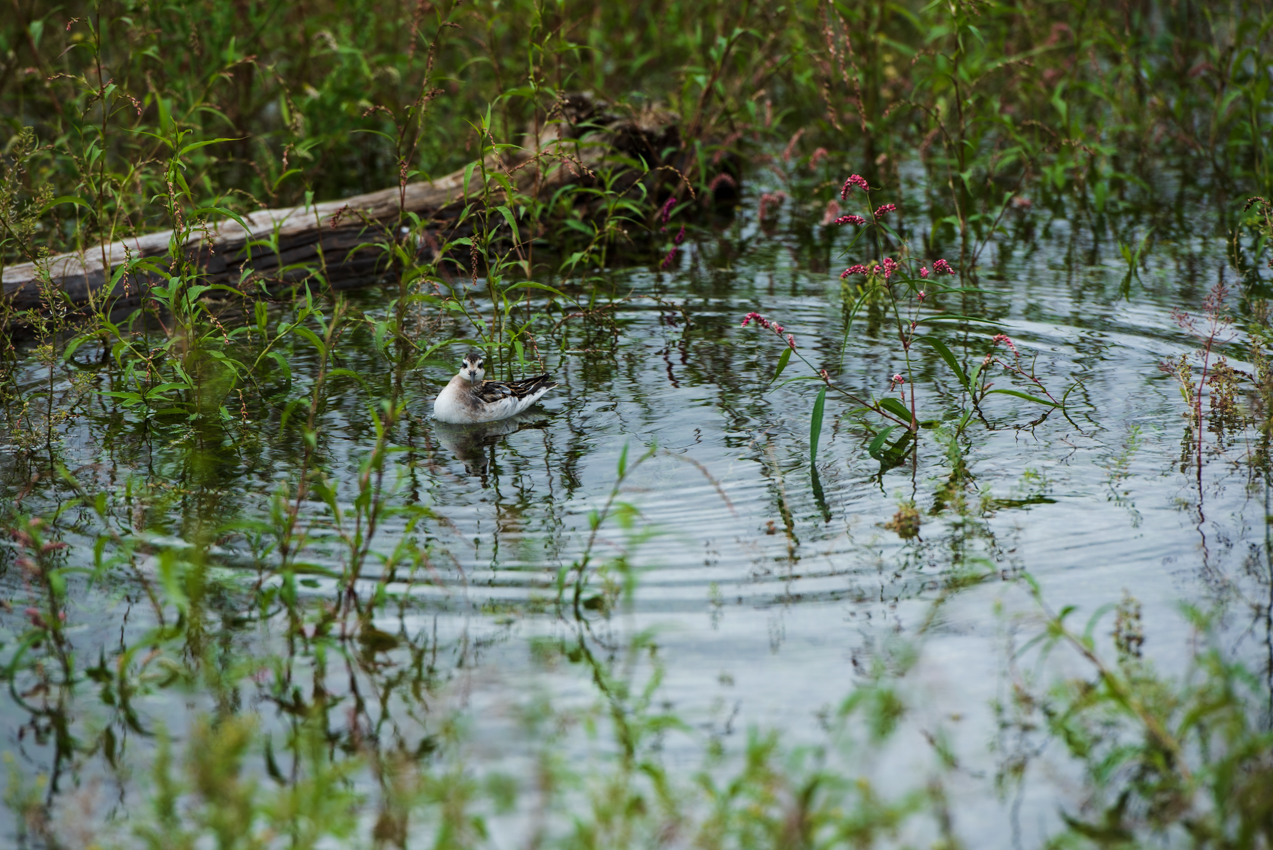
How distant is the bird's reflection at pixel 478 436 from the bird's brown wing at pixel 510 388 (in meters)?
0.14

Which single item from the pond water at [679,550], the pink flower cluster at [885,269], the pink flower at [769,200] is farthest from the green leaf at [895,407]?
the pink flower at [769,200]

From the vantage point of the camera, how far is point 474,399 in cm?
644

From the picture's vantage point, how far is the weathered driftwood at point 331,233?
7418 millimetres

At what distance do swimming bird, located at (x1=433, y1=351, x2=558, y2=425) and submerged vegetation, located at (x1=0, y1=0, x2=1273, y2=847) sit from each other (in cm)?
11

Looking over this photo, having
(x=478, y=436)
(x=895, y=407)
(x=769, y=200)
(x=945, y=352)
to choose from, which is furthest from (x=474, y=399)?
(x=769, y=200)

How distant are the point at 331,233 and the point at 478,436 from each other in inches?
118

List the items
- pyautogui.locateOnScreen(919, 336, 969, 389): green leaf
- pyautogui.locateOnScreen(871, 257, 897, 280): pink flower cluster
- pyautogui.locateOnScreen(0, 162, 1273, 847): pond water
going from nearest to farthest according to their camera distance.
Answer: pyautogui.locateOnScreen(0, 162, 1273, 847): pond water < pyautogui.locateOnScreen(919, 336, 969, 389): green leaf < pyautogui.locateOnScreen(871, 257, 897, 280): pink flower cluster

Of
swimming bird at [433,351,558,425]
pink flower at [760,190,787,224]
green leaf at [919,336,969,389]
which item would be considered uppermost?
pink flower at [760,190,787,224]

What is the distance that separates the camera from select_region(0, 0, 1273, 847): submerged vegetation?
138 inches

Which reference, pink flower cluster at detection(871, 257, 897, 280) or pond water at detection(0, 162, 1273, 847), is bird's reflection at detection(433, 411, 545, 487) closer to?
pond water at detection(0, 162, 1273, 847)

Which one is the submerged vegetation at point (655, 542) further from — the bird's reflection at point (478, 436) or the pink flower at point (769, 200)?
the pink flower at point (769, 200)

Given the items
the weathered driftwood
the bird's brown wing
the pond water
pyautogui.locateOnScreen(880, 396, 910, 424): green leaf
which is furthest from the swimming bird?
pyautogui.locateOnScreen(880, 396, 910, 424): green leaf

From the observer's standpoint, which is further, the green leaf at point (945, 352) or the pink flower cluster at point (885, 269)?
the pink flower cluster at point (885, 269)

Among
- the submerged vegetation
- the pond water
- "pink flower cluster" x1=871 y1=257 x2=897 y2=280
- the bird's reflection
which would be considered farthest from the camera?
the bird's reflection
